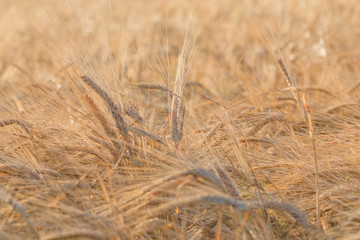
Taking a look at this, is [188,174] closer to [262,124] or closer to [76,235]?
[76,235]

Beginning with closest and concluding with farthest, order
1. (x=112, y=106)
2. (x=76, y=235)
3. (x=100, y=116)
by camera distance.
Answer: (x=76, y=235), (x=112, y=106), (x=100, y=116)

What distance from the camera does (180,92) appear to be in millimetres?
1241

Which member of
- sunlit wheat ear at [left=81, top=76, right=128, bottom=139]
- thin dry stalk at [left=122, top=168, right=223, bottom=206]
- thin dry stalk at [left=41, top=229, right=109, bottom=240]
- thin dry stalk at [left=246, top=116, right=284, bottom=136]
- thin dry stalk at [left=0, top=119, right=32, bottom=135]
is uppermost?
sunlit wheat ear at [left=81, top=76, right=128, bottom=139]

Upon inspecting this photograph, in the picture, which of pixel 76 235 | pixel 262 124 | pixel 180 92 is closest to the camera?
pixel 76 235

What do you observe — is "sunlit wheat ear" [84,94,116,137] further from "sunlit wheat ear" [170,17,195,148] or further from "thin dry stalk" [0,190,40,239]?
"thin dry stalk" [0,190,40,239]

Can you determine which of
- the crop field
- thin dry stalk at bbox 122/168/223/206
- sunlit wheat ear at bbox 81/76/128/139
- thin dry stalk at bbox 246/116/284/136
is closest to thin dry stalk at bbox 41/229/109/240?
the crop field

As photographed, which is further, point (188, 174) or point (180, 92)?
point (180, 92)

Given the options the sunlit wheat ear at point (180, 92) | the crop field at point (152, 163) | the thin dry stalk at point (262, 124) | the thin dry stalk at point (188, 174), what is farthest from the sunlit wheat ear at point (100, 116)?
the thin dry stalk at point (262, 124)

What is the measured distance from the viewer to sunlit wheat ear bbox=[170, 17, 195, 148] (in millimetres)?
1159

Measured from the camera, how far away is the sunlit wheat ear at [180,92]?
45.6 inches

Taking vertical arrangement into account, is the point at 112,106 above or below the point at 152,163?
above

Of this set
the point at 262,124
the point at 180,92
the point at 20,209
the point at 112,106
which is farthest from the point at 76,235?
the point at 262,124

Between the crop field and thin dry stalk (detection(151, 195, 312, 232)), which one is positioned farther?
the crop field

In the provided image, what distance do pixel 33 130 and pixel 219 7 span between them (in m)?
4.64
